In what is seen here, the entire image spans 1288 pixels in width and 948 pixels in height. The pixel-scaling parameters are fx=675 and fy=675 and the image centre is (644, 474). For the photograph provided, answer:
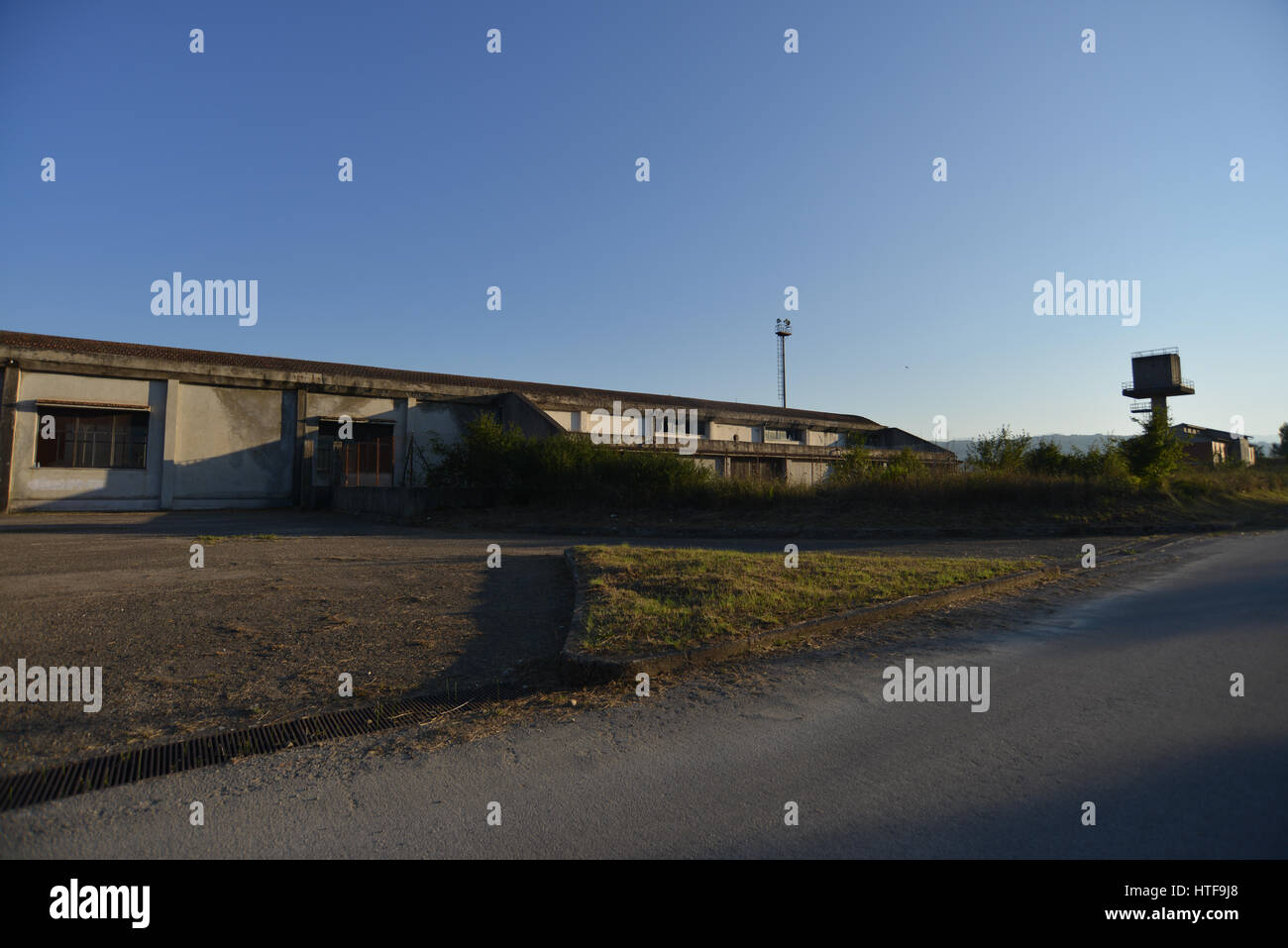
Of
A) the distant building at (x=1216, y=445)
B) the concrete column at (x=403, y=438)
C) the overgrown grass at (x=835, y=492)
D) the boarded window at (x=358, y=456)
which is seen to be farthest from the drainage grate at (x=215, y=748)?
the distant building at (x=1216, y=445)

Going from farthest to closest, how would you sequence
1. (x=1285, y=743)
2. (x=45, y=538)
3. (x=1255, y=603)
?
(x=45, y=538) < (x=1255, y=603) < (x=1285, y=743)

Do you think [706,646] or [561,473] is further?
[561,473]

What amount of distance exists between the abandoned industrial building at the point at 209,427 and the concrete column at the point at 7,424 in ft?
0.10

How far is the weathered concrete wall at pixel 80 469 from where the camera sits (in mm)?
22031

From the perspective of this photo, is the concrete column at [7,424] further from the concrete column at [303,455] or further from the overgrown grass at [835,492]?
the overgrown grass at [835,492]

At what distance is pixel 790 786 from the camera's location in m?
3.24

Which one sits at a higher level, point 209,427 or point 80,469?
point 209,427

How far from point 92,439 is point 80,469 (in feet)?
3.69

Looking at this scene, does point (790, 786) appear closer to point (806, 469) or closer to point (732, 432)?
point (806, 469)

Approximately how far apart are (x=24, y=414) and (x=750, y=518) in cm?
2360

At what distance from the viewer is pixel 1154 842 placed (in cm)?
266

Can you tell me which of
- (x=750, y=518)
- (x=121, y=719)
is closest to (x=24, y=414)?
(x=750, y=518)
